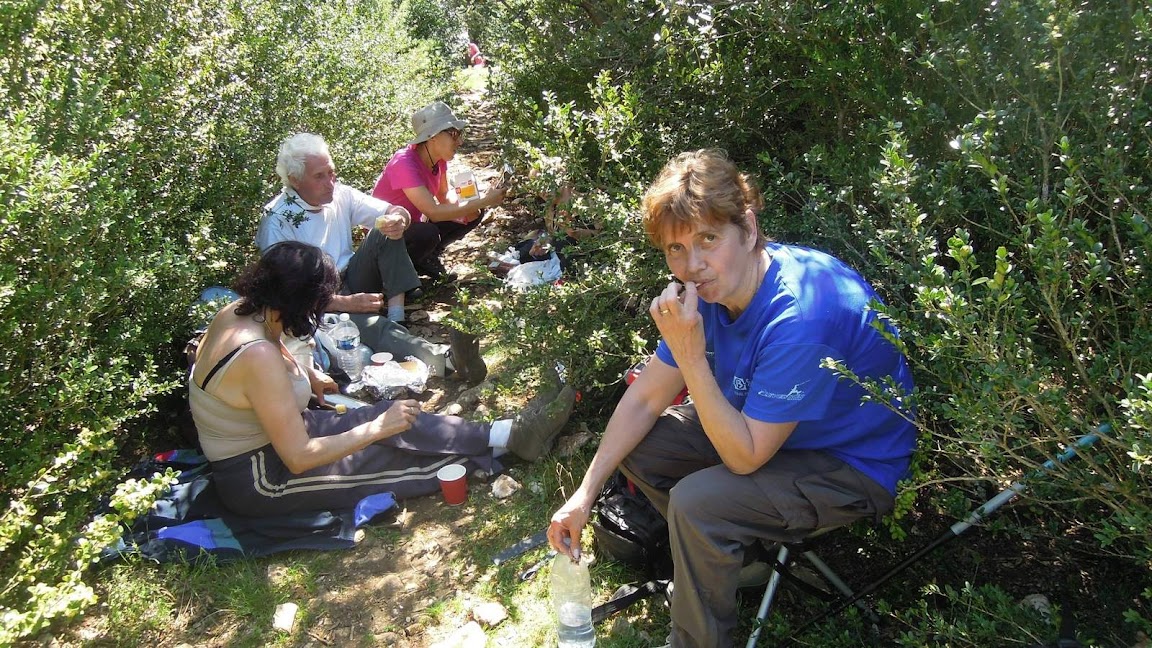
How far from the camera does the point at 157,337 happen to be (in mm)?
3691

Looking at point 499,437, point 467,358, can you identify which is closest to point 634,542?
point 499,437

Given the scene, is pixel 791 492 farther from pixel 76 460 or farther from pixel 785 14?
pixel 76 460

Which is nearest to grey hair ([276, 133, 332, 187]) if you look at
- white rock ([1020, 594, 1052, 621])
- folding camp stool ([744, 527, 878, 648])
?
folding camp stool ([744, 527, 878, 648])

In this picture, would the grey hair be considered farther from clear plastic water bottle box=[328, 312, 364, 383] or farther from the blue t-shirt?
the blue t-shirt

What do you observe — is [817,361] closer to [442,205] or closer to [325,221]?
[325,221]

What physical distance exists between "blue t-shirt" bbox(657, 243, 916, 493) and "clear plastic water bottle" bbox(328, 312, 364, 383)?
106 inches

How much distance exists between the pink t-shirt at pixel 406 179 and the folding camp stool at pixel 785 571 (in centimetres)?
389

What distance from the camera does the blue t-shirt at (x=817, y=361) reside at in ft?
7.54

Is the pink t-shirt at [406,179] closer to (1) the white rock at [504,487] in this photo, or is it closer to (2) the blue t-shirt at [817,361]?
(1) the white rock at [504,487]

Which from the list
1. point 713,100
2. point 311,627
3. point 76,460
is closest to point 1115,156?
point 713,100

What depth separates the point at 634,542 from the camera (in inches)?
119

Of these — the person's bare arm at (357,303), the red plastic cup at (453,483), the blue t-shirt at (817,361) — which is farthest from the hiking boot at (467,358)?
the blue t-shirt at (817,361)

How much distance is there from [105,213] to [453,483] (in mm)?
1846

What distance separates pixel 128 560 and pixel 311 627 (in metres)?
A: 0.83
